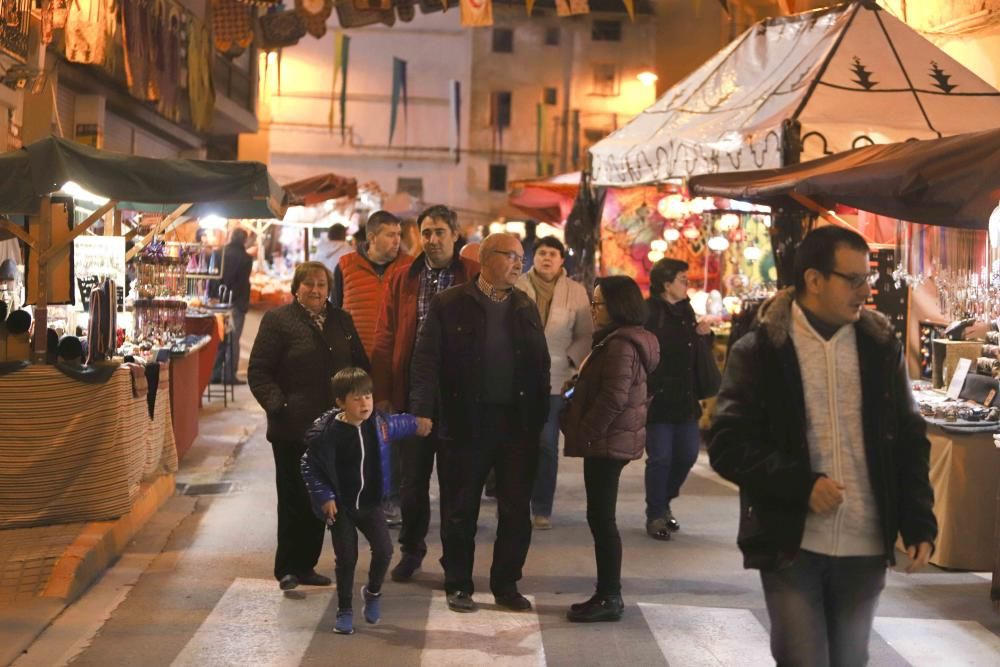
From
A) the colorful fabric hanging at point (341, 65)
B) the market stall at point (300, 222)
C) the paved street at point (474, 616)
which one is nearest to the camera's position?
the paved street at point (474, 616)

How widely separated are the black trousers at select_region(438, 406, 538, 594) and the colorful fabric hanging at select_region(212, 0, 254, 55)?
619 inches

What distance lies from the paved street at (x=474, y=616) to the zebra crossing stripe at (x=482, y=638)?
0.01 metres

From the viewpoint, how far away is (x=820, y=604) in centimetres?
407

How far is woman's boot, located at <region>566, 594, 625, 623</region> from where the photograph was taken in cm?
667

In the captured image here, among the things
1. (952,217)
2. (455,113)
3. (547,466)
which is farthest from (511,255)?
(455,113)

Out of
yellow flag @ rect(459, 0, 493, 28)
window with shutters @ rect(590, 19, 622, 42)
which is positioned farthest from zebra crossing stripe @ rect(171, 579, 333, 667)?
window with shutters @ rect(590, 19, 622, 42)

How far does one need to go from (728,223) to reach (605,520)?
10.0 metres

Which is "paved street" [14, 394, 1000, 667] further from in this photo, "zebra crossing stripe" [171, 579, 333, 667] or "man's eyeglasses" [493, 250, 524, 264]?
"man's eyeglasses" [493, 250, 524, 264]

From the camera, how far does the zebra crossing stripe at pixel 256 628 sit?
19.6 feet

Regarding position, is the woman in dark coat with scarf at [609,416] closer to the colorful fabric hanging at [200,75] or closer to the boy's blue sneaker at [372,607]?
the boy's blue sneaker at [372,607]

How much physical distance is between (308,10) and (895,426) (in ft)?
59.9

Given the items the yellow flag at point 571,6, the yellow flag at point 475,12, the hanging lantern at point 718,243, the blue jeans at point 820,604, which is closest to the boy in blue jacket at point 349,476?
the blue jeans at point 820,604

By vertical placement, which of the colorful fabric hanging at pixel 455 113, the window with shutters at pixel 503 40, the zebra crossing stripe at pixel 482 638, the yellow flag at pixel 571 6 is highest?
the window with shutters at pixel 503 40

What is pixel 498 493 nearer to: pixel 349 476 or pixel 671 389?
pixel 349 476
